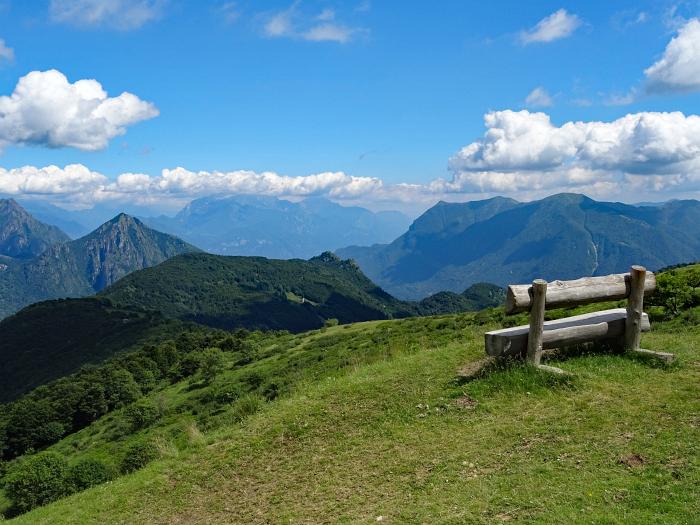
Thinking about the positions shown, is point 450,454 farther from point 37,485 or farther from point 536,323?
point 37,485

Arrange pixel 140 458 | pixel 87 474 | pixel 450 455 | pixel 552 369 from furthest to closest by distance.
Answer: pixel 87 474
pixel 140 458
pixel 552 369
pixel 450 455

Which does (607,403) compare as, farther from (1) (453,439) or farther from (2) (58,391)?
(2) (58,391)

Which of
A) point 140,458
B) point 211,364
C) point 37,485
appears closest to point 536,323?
Answer: point 140,458

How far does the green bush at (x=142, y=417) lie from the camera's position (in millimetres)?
63188

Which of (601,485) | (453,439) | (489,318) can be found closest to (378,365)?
(453,439)

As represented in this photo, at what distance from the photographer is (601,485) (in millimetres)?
9680

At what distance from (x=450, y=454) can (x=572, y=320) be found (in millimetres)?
8108

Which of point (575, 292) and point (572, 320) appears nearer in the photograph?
point (575, 292)

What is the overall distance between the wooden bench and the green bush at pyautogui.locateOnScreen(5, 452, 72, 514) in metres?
41.2

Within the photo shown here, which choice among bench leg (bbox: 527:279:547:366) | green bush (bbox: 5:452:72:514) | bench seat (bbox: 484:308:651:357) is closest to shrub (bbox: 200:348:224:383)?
green bush (bbox: 5:452:72:514)

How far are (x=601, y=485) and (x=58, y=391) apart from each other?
115 metres

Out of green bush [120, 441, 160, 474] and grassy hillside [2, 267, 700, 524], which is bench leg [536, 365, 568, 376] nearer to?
grassy hillside [2, 267, 700, 524]

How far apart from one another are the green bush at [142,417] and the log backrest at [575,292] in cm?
5849

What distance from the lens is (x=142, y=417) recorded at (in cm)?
6456
